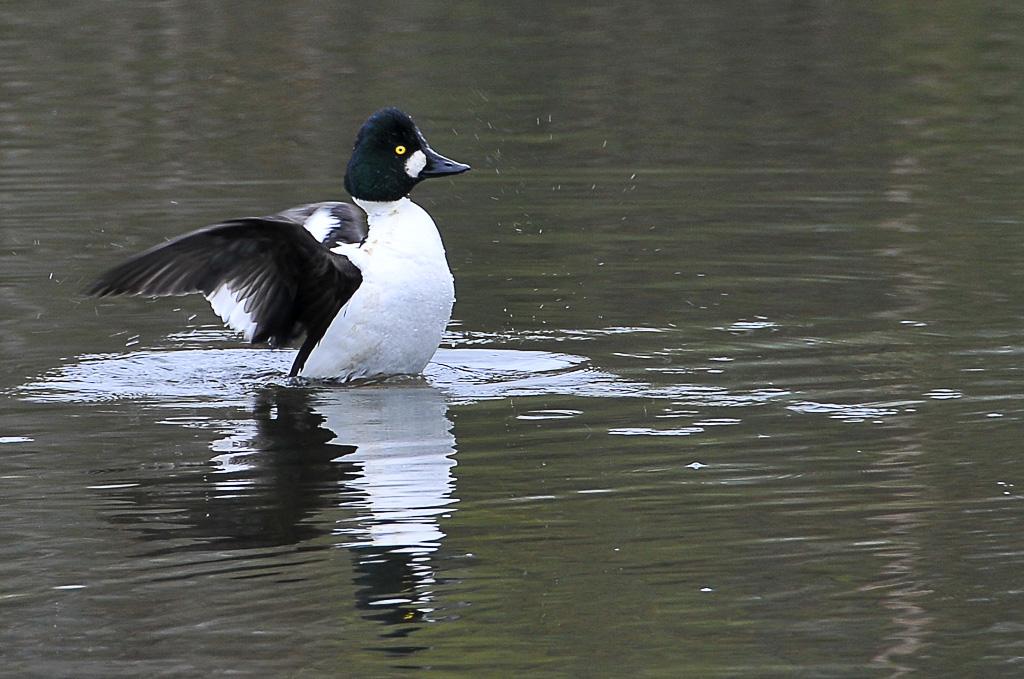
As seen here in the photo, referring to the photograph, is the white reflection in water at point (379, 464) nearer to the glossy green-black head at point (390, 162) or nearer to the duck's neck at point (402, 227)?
the duck's neck at point (402, 227)

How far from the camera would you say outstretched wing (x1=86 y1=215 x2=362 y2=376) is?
8195 mm

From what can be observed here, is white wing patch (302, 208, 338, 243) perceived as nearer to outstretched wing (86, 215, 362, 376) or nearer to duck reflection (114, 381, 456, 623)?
outstretched wing (86, 215, 362, 376)

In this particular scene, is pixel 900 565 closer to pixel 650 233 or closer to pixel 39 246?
pixel 650 233

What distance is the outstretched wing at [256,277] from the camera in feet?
26.9

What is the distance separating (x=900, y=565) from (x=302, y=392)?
3.62 m

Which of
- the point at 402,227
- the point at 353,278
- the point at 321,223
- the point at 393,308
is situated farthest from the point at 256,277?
the point at 321,223

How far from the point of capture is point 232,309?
8.83 metres

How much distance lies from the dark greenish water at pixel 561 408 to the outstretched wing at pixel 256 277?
0.36 metres

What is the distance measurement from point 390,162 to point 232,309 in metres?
1.02

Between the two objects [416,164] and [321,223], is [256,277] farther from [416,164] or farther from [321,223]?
[321,223]

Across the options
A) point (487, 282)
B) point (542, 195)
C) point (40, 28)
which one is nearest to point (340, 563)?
point (487, 282)

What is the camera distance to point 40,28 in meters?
22.0

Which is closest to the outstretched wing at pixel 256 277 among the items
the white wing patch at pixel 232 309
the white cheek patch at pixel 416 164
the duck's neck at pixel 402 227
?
the white wing patch at pixel 232 309

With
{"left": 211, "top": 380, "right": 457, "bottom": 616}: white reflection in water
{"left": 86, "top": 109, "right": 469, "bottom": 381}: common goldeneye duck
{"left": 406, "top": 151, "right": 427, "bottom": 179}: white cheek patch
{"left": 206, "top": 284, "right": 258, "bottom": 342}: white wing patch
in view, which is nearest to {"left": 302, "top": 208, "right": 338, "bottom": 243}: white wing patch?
{"left": 86, "top": 109, "right": 469, "bottom": 381}: common goldeneye duck
